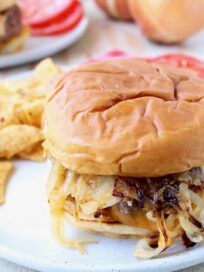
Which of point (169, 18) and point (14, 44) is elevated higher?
point (14, 44)

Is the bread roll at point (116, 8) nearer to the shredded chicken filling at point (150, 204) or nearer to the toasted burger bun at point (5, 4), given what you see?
the toasted burger bun at point (5, 4)

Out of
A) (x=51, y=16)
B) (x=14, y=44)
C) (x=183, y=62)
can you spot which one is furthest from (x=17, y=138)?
(x=51, y=16)

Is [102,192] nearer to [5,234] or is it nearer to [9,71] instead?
[5,234]

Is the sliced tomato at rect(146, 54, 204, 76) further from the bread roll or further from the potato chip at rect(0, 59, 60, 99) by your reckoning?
the bread roll

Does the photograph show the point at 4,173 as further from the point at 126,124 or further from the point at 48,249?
the point at 126,124

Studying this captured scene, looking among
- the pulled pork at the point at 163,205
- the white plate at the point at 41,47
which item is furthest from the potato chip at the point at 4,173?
the white plate at the point at 41,47

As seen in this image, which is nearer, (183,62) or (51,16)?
(183,62)
